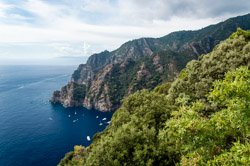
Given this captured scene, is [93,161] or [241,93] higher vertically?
[241,93]

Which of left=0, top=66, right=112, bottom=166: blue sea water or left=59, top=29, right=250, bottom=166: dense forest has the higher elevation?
left=59, top=29, right=250, bottom=166: dense forest

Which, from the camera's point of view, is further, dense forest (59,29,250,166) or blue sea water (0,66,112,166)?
blue sea water (0,66,112,166)

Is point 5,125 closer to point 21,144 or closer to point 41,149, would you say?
point 21,144

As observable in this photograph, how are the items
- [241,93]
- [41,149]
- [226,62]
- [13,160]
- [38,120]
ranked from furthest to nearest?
[38,120], [41,149], [13,160], [226,62], [241,93]

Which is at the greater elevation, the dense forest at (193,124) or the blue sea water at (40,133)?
the dense forest at (193,124)

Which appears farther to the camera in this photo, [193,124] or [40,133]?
[40,133]

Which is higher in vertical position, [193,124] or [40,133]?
[193,124]

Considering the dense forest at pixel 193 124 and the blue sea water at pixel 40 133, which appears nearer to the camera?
the dense forest at pixel 193 124

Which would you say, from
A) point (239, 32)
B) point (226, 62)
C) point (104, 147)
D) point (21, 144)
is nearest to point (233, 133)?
point (104, 147)
